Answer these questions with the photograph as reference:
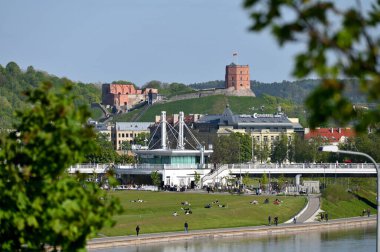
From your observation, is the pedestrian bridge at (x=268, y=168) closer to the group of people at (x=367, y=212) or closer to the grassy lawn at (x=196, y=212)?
the grassy lawn at (x=196, y=212)

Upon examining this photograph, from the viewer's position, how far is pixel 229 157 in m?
187

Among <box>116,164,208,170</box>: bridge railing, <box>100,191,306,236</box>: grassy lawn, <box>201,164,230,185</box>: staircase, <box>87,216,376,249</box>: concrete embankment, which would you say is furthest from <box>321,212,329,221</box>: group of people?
<box>116,164,208,170</box>: bridge railing

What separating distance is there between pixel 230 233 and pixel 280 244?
5967 mm

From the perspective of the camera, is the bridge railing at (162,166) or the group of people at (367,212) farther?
the bridge railing at (162,166)

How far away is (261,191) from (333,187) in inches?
488

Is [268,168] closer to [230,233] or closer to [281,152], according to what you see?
[281,152]

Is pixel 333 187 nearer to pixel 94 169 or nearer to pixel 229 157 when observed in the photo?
pixel 94 169

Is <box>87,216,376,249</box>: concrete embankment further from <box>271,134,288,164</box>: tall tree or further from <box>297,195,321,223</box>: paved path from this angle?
<box>271,134,288,164</box>: tall tree


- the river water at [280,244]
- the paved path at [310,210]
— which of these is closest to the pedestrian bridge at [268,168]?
the paved path at [310,210]

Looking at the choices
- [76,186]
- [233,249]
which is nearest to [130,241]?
[233,249]

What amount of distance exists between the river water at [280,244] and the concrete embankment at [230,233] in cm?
79

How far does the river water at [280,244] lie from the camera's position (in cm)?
8374

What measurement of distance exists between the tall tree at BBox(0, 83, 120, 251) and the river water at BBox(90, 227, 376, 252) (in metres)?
58.3

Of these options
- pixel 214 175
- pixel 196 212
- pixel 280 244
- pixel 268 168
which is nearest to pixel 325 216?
pixel 196 212
